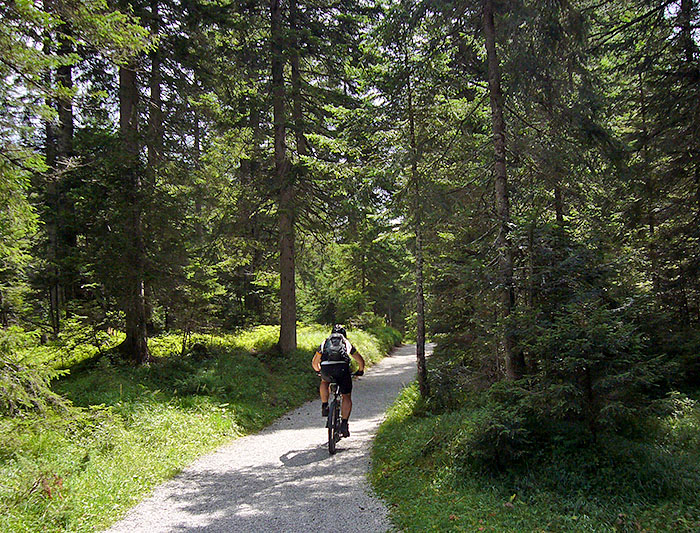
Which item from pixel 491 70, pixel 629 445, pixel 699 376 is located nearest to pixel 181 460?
pixel 629 445

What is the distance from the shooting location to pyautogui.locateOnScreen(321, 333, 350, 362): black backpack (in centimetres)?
798

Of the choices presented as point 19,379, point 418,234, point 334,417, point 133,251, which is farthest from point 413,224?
point 19,379

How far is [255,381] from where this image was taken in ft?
39.6

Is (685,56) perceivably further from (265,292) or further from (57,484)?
(265,292)

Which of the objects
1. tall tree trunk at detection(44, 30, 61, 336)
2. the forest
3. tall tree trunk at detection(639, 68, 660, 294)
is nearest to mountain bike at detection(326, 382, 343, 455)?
the forest

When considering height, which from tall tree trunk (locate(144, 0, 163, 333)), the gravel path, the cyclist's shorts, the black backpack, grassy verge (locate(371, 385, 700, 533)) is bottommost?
the gravel path

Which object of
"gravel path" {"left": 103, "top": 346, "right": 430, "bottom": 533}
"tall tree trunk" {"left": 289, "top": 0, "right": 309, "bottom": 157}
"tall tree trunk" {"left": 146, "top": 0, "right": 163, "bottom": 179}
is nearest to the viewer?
"gravel path" {"left": 103, "top": 346, "right": 430, "bottom": 533}

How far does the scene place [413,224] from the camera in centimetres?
970

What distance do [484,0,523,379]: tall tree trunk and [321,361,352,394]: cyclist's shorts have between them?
2713mm

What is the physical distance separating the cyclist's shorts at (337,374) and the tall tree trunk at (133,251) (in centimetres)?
542

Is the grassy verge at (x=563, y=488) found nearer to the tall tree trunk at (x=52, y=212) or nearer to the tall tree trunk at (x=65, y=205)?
the tall tree trunk at (x=65, y=205)

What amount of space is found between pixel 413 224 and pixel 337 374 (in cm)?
362

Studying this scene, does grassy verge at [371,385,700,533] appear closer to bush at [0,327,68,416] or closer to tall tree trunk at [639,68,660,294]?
bush at [0,327,68,416]

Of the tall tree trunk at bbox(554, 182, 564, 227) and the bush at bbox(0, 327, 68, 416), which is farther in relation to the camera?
the tall tree trunk at bbox(554, 182, 564, 227)
